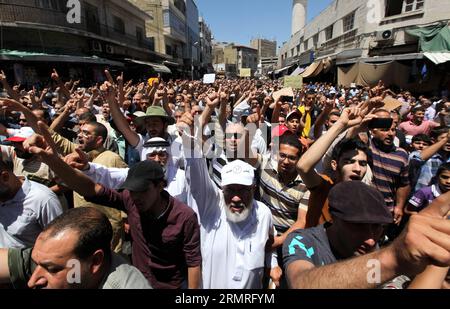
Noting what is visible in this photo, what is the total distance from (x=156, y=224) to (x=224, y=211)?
531mm

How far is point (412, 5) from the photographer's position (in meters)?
15.2

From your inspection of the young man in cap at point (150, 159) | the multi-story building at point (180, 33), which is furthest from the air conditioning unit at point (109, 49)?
the young man in cap at point (150, 159)

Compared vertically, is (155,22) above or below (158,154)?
above

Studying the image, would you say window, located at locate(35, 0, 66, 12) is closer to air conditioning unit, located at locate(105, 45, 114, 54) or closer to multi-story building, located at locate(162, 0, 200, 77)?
air conditioning unit, located at locate(105, 45, 114, 54)

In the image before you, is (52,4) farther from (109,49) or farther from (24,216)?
(24,216)

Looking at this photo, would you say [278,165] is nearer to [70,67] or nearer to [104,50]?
[70,67]

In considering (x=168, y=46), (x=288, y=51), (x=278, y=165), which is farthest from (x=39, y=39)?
(x=288, y=51)

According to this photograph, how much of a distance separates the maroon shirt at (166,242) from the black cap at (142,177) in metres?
0.22

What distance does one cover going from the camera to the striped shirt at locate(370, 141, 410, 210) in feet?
9.97

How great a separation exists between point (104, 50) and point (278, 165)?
2395cm

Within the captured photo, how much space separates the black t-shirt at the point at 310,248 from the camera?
1457mm

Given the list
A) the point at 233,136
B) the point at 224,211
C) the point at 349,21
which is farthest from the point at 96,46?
the point at 224,211

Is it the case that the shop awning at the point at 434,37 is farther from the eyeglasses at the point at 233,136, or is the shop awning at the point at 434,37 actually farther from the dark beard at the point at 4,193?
the dark beard at the point at 4,193
